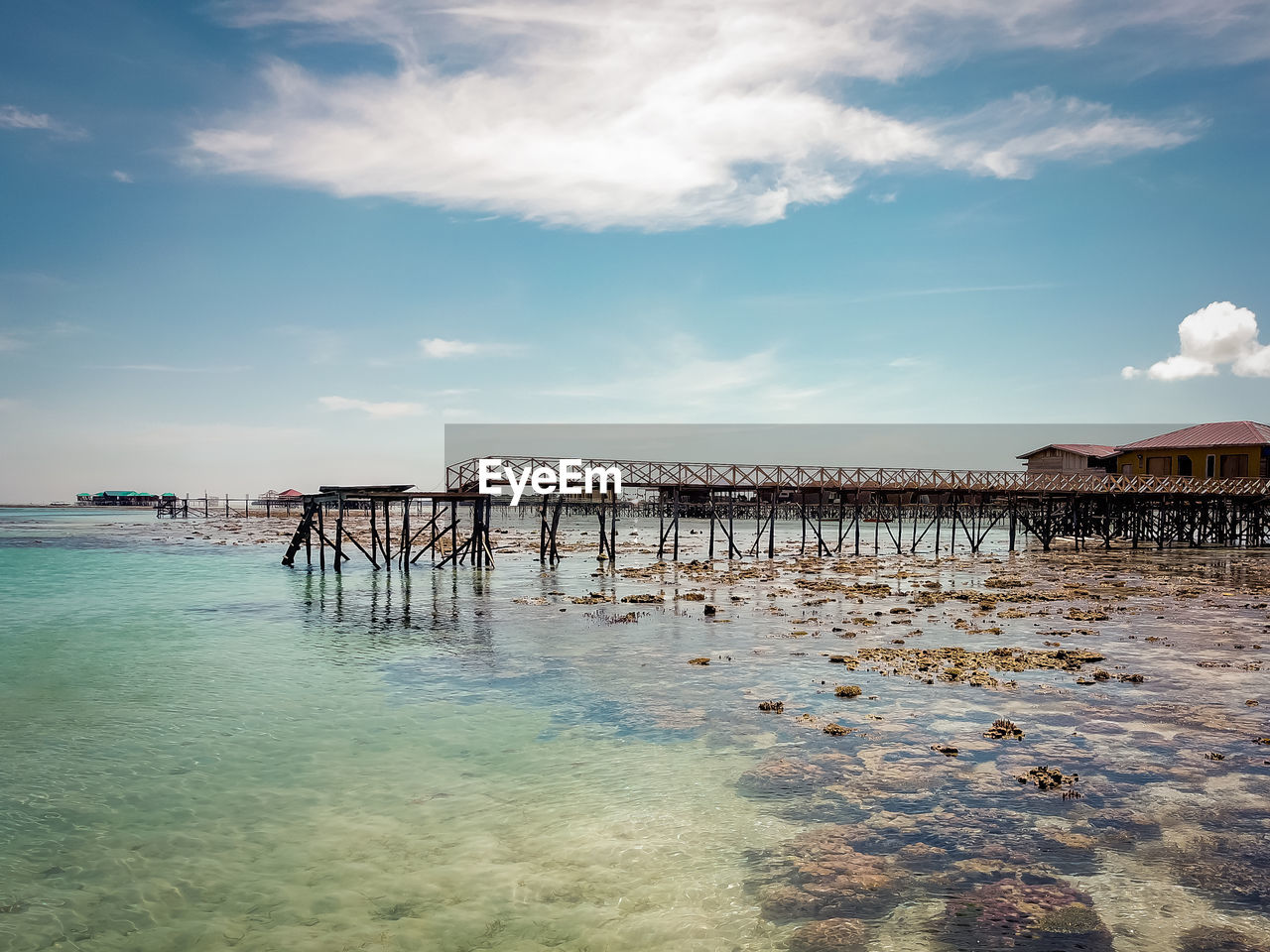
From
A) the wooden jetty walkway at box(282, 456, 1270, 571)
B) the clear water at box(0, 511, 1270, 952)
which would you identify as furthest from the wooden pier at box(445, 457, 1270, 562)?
the clear water at box(0, 511, 1270, 952)

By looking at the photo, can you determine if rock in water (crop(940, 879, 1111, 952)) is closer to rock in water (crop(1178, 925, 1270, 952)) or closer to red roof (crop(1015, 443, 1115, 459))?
rock in water (crop(1178, 925, 1270, 952))

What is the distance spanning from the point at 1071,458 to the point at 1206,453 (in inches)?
423

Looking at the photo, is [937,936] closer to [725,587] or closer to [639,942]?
[639,942]

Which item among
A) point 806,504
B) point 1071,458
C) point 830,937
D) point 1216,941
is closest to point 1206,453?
point 1071,458

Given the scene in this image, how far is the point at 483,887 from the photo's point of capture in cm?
820

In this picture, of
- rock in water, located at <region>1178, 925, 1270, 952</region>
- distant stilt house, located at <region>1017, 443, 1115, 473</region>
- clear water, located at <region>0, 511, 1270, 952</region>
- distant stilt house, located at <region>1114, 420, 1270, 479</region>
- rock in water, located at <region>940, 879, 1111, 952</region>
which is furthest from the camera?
distant stilt house, located at <region>1017, 443, 1115, 473</region>

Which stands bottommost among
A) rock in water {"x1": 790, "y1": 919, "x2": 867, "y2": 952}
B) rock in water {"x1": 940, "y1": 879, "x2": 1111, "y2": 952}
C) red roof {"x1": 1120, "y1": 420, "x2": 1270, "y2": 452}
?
rock in water {"x1": 790, "y1": 919, "x2": 867, "y2": 952}

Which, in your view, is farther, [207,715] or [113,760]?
[207,715]

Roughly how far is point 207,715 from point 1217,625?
26354mm

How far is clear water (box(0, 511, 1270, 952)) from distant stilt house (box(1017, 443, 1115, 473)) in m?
49.9

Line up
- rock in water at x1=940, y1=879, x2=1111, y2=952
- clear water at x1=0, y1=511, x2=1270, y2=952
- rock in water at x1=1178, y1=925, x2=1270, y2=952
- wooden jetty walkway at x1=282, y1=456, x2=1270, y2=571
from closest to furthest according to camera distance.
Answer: rock in water at x1=1178, y1=925, x2=1270, y2=952
rock in water at x1=940, y1=879, x2=1111, y2=952
clear water at x1=0, y1=511, x2=1270, y2=952
wooden jetty walkway at x1=282, y1=456, x2=1270, y2=571

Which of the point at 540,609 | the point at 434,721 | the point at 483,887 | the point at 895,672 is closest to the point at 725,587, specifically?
the point at 540,609

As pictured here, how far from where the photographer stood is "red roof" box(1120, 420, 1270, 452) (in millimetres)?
56797

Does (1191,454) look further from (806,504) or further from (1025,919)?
(1025,919)
